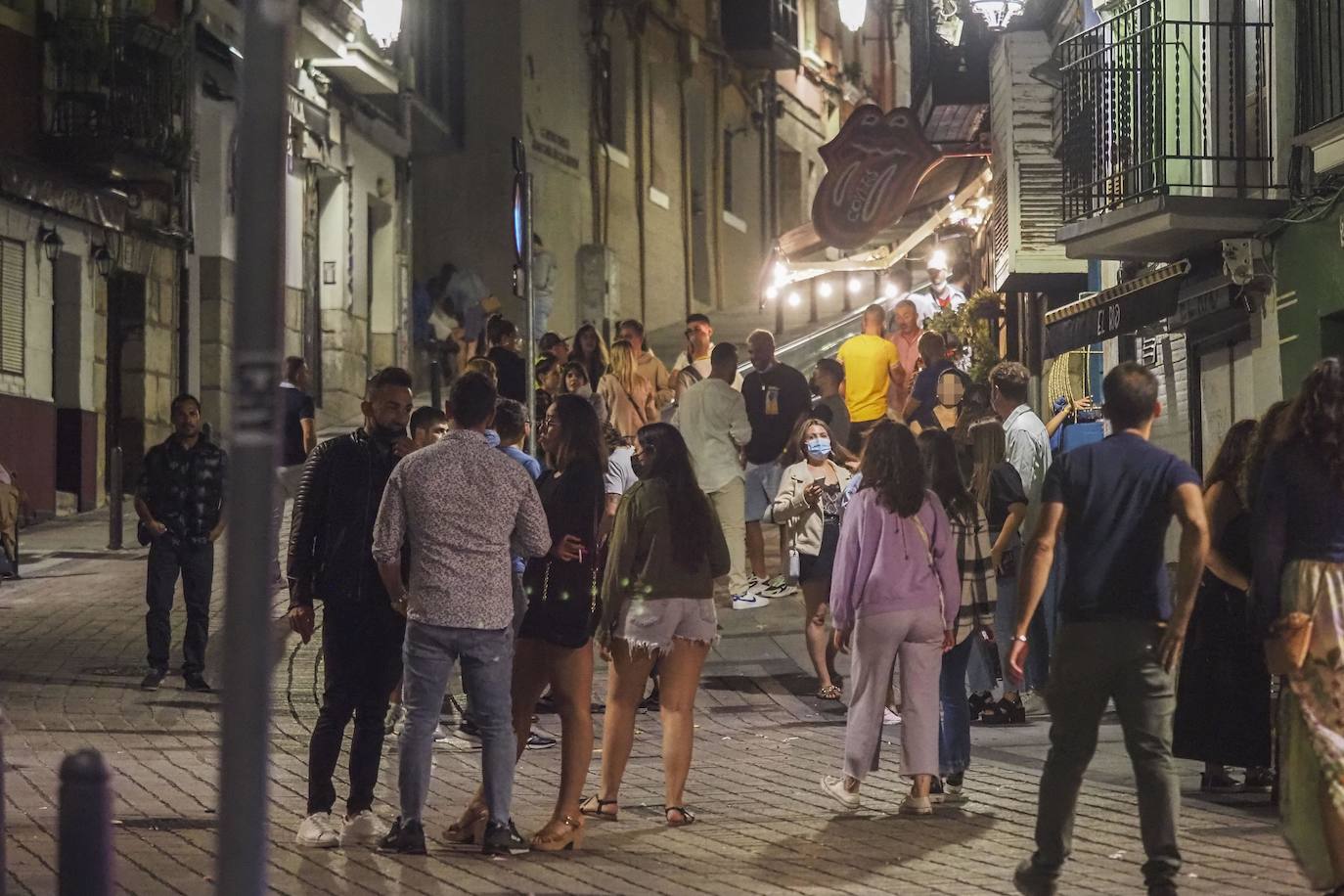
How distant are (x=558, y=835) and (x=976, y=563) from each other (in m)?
2.96

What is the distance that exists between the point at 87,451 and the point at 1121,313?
40.7 feet

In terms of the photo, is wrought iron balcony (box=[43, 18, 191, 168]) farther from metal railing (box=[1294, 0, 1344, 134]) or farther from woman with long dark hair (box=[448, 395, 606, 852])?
woman with long dark hair (box=[448, 395, 606, 852])

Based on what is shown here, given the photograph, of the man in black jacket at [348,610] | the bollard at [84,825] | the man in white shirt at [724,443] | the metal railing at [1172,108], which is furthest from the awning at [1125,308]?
the bollard at [84,825]

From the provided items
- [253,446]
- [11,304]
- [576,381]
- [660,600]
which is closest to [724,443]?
[576,381]

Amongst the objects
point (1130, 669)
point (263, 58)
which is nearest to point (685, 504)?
point (1130, 669)

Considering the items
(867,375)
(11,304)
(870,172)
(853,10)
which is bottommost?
(867,375)

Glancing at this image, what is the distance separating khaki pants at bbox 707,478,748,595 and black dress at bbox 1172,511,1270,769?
704 centimetres

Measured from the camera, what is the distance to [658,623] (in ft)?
32.6

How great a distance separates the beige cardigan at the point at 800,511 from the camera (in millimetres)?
13906

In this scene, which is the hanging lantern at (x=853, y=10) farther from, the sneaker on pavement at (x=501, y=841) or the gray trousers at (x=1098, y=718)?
the gray trousers at (x=1098, y=718)

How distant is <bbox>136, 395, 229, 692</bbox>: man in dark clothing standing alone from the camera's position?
1402 cm

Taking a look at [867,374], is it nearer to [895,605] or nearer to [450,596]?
[895,605]

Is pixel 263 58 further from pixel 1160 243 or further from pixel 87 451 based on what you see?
pixel 87 451

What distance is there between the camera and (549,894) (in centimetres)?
809
